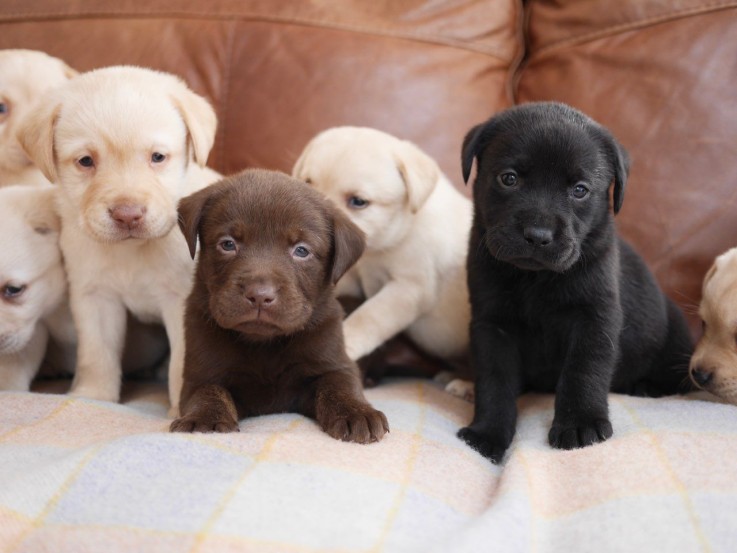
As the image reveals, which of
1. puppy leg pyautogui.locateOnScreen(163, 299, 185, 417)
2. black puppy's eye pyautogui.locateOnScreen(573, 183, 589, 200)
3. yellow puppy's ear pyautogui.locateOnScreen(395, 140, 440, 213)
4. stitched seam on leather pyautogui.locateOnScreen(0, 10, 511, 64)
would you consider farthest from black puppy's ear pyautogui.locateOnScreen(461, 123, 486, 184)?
stitched seam on leather pyautogui.locateOnScreen(0, 10, 511, 64)

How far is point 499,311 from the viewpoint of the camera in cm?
280

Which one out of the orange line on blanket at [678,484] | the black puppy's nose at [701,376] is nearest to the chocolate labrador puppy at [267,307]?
the orange line on blanket at [678,484]

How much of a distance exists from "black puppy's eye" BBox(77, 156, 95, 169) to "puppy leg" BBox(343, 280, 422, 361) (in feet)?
3.56

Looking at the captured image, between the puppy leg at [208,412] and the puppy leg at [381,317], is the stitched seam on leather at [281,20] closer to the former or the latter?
the puppy leg at [381,317]

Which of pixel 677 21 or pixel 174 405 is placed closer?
pixel 174 405

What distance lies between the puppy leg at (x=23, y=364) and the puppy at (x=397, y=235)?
3.89 feet

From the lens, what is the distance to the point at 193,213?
2.52 metres

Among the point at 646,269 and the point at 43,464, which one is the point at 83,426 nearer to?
the point at 43,464

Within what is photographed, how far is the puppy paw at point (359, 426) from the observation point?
226 cm

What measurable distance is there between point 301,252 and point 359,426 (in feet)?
1.84

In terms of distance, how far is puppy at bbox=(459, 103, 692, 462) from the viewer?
8.21 feet

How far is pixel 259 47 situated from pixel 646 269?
2010 millimetres

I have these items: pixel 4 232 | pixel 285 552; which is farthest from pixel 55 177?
pixel 285 552

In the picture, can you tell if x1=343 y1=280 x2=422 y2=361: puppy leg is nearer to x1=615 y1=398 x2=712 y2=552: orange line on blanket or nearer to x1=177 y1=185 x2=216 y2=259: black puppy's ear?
x1=177 y1=185 x2=216 y2=259: black puppy's ear
